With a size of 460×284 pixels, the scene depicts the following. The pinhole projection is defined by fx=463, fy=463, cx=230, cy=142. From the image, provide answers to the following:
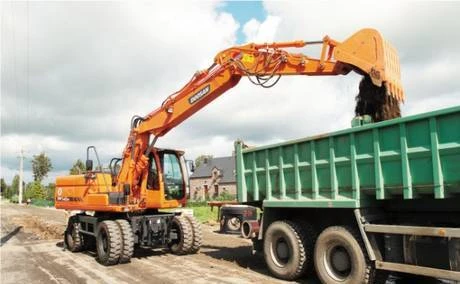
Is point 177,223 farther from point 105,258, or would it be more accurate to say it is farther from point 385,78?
point 385,78

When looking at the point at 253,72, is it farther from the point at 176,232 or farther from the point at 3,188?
the point at 3,188

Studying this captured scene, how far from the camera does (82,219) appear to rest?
13.8 meters

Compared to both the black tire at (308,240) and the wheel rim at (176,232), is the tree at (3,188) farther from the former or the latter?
the black tire at (308,240)

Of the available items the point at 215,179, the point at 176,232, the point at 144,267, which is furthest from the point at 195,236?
the point at 215,179

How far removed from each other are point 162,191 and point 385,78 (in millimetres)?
6704

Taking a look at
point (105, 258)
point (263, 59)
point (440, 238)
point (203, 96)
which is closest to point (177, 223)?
point (105, 258)

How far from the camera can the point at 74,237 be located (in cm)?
1398

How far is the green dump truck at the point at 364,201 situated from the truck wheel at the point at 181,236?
10.3ft

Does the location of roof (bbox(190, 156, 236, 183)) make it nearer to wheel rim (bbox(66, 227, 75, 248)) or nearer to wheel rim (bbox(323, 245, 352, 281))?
wheel rim (bbox(66, 227, 75, 248))

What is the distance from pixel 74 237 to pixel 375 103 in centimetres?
981

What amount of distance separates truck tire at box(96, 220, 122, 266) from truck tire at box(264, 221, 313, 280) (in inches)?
156

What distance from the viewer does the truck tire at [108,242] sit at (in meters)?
11.2

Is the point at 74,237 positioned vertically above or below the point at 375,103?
below

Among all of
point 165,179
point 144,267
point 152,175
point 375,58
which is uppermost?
point 375,58
